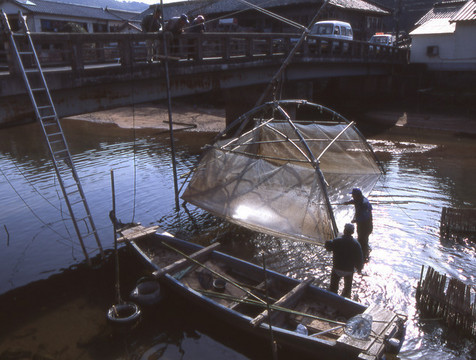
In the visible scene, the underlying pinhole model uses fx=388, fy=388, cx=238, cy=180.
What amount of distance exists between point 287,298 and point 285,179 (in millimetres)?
4386

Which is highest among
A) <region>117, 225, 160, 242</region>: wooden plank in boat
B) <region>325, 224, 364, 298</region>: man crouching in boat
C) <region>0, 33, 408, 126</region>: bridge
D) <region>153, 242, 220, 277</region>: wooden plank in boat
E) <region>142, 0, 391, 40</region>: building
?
<region>142, 0, 391, 40</region>: building

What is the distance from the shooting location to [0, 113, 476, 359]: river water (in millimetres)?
10234

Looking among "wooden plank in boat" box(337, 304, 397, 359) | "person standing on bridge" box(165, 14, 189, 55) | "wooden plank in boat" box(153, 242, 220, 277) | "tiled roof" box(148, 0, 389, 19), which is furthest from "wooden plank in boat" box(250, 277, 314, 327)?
"tiled roof" box(148, 0, 389, 19)

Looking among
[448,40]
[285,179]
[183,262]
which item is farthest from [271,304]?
[448,40]

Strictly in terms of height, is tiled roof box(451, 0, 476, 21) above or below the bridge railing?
above

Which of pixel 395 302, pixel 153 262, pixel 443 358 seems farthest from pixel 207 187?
pixel 443 358

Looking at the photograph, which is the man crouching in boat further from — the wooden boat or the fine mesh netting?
the fine mesh netting

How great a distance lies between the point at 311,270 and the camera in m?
13.0

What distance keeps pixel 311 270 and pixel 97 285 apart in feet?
23.5

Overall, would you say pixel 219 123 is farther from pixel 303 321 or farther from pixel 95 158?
pixel 303 321

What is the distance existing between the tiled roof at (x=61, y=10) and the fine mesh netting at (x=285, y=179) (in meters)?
41.5

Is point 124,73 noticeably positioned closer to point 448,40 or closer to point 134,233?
point 134,233

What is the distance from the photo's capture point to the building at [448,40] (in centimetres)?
4019

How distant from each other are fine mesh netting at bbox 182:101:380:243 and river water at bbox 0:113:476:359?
75.1 inches
